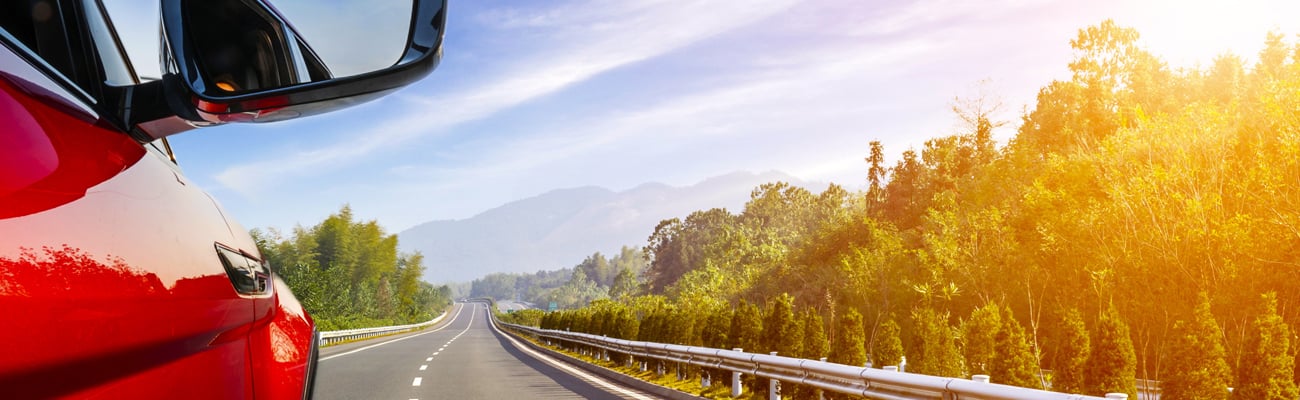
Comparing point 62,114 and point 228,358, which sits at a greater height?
point 62,114

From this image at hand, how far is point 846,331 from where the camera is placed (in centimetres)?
1678

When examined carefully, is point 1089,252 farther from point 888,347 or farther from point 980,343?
point 888,347

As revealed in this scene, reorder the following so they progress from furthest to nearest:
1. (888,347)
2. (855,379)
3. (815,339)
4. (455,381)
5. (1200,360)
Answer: (455,381) < (815,339) < (888,347) < (1200,360) < (855,379)

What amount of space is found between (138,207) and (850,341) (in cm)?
1601

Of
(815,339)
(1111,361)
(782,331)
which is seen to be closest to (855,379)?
(815,339)

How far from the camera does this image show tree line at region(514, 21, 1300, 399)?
711 inches

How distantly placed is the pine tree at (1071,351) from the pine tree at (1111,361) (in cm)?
176

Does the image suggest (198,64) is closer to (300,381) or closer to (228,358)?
(228,358)


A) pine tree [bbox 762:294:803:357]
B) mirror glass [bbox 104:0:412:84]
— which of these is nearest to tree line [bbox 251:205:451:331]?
pine tree [bbox 762:294:803:357]

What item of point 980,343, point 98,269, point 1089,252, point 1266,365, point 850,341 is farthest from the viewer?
point 1089,252

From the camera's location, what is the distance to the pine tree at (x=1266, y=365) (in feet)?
49.5

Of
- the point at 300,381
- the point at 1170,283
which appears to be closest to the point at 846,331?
the point at 300,381

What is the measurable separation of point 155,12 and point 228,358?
0.88 meters

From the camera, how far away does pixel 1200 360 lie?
55.6 ft
